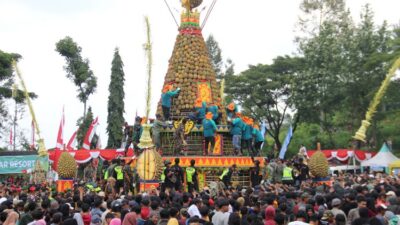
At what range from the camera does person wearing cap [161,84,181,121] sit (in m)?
25.7

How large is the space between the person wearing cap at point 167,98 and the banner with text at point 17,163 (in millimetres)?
6090

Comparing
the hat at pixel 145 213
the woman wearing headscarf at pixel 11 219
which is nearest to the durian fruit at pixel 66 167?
the woman wearing headscarf at pixel 11 219

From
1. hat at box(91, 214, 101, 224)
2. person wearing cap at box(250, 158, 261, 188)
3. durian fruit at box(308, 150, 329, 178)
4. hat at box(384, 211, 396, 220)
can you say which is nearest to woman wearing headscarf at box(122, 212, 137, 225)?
hat at box(91, 214, 101, 224)

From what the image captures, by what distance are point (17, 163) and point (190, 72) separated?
8.80m

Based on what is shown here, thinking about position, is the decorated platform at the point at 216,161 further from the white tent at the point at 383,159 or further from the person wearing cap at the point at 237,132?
the white tent at the point at 383,159

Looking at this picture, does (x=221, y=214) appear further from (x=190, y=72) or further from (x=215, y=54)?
(x=215, y=54)

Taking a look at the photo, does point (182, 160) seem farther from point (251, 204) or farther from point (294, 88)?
point (294, 88)

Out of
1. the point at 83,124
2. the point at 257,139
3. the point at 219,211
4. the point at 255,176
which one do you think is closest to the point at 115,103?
the point at 83,124

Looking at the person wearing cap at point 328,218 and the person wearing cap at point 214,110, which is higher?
the person wearing cap at point 214,110

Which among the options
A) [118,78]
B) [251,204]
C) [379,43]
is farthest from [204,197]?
[118,78]

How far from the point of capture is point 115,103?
45.8 m

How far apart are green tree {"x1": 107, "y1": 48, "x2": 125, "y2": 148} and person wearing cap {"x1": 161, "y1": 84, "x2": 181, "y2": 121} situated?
19990 millimetres

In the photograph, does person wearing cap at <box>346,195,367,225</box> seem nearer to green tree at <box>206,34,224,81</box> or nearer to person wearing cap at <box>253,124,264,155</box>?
person wearing cap at <box>253,124,264,155</box>

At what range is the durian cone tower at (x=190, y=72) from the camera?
27.2 metres
